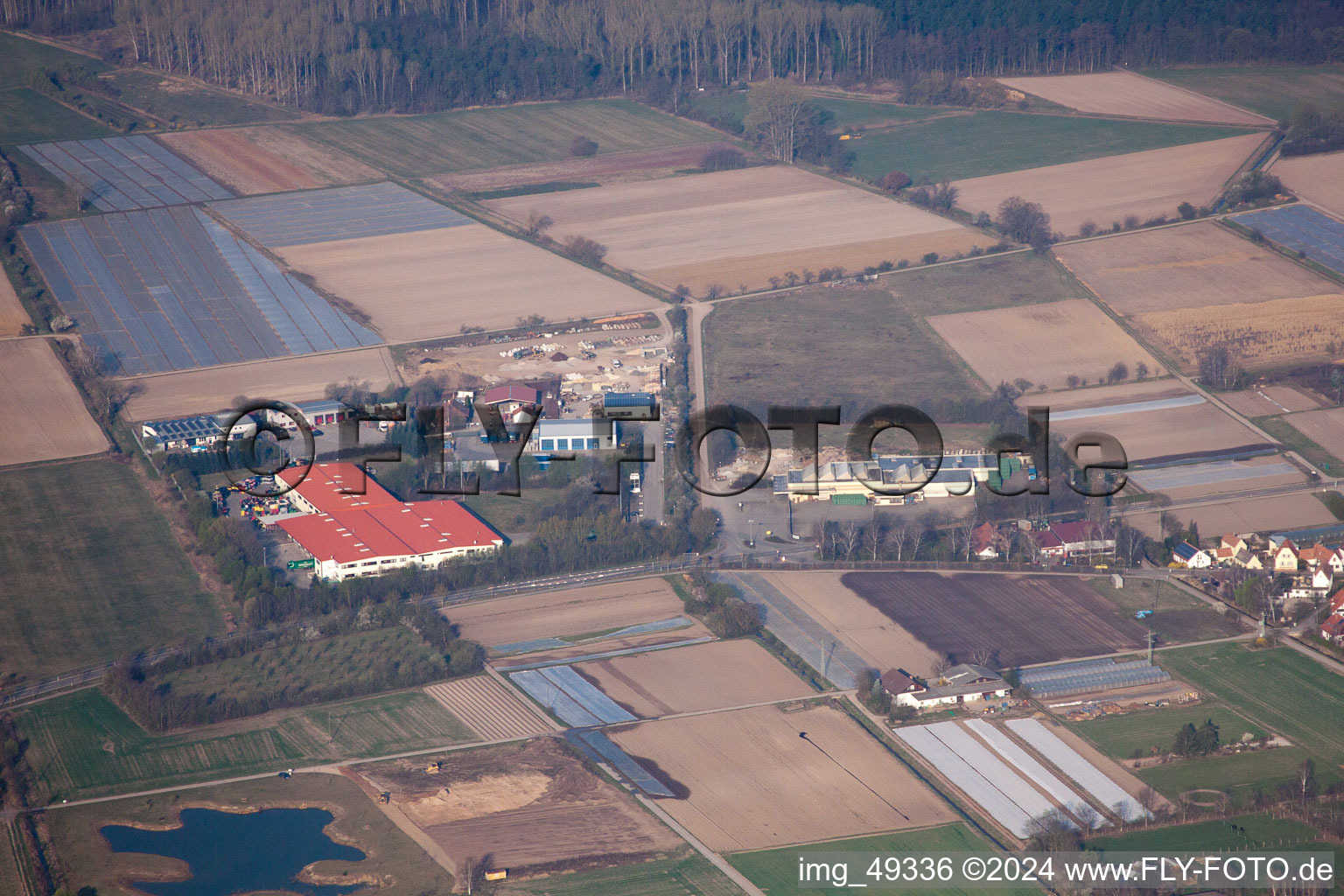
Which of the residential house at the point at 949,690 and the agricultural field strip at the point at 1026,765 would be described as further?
the residential house at the point at 949,690

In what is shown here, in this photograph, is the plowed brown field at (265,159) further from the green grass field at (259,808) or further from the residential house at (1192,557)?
the residential house at (1192,557)

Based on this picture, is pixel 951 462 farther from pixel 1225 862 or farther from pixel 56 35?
pixel 56 35

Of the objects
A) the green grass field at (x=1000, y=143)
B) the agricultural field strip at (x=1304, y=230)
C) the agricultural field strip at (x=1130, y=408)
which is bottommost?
the agricultural field strip at (x=1130, y=408)

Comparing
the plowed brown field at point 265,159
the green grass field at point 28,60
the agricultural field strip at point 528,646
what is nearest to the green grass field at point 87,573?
the agricultural field strip at point 528,646

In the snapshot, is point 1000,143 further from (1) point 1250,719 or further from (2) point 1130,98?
(1) point 1250,719

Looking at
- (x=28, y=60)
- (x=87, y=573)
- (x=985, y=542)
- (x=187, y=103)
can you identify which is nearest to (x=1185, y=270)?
(x=985, y=542)

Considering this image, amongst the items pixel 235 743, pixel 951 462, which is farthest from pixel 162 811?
pixel 951 462

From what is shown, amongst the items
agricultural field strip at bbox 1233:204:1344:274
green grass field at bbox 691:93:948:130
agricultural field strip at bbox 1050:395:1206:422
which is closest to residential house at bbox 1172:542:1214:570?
agricultural field strip at bbox 1050:395:1206:422
